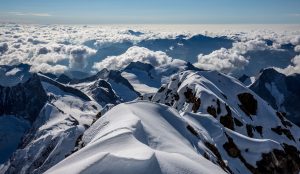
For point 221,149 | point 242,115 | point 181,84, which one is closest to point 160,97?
point 181,84

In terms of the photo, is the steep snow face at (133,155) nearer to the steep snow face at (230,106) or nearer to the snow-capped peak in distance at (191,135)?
the snow-capped peak in distance at (191,135)

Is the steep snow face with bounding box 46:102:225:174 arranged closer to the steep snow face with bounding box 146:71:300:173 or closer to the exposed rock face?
the steep snow face with bounding box 146:71:300:173

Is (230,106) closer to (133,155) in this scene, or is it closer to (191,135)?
(191,135)

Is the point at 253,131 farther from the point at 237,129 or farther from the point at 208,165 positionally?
the point at 208,165

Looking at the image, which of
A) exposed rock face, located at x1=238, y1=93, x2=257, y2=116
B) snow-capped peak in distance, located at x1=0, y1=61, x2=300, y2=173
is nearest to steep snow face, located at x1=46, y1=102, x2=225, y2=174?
snow-capped peak in distance, located at x1=0, y1=61, x2=300, y2=173

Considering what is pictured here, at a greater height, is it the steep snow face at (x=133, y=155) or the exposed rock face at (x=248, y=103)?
the steep snow face at (x=133, y=155)

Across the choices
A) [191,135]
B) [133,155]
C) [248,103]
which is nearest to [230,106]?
[248,103]

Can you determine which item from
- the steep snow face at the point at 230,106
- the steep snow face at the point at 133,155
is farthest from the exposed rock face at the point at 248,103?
the steep snow face at the point at 133,155

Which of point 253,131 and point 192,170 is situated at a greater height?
point 192,170
